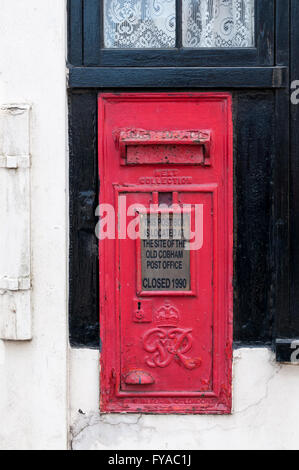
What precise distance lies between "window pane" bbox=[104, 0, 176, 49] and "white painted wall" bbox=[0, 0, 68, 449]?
288 mm

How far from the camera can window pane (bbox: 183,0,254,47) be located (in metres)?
3.08

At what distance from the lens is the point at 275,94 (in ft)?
9.88

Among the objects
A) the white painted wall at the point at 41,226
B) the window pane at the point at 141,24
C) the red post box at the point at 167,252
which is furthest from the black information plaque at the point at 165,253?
the window pane at the point at 141,24

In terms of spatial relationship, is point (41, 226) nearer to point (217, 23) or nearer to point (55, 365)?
point (55, 365)

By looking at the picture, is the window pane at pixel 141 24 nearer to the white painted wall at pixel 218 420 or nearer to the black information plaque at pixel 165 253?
the black information plaque at pixel 165 253

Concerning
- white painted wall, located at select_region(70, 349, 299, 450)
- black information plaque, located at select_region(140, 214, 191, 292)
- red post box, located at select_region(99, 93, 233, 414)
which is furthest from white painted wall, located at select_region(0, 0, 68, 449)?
black information plaque, located at select_region(140, 214, 191, 292)

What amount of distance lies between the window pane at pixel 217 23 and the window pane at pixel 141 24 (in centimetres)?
9

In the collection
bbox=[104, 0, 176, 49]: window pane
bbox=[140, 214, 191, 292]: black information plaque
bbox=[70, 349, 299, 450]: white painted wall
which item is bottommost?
bbox=[70, 349, 299, 450]: white painted wall

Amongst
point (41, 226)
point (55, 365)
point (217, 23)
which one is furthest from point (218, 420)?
point (217, 23)

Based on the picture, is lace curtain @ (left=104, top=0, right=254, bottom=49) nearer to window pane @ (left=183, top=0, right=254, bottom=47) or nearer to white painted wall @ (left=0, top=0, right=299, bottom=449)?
window pane @ (left=183, top=0, right=254, bottom=47)

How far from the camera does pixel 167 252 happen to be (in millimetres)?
3025

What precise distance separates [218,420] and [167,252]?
0.98m

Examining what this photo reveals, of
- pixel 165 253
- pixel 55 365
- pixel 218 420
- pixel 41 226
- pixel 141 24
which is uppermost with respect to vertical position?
pixel 141 24
